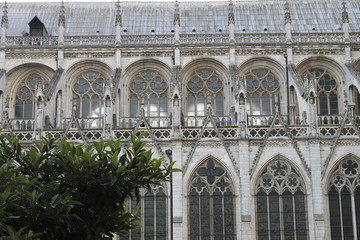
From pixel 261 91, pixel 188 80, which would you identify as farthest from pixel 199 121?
pixel 261 91

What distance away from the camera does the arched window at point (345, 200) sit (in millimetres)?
28594

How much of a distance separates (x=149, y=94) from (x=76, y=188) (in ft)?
62.3

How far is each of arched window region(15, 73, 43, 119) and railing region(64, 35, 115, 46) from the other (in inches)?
112

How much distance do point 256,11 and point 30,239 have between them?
29223mm

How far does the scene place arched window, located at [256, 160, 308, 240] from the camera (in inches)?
1126

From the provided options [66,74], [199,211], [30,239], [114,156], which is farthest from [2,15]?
[30,239]

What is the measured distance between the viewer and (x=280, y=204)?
2894 centimetres

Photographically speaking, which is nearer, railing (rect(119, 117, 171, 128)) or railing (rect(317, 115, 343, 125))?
railing (rect(317, 115, 343, 125))

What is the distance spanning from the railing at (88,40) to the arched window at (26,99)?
283cm

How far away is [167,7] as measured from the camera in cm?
4112

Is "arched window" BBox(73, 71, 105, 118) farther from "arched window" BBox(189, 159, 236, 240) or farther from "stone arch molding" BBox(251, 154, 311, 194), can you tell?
"stone arch molding" BBox(251, 154, 311, 194)

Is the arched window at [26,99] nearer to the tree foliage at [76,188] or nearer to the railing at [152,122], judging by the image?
the railing at [152,122]

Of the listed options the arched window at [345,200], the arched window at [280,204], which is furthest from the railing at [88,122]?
the arched window at [345,200]

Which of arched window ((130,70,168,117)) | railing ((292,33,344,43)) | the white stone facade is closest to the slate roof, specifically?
the white stone facade
